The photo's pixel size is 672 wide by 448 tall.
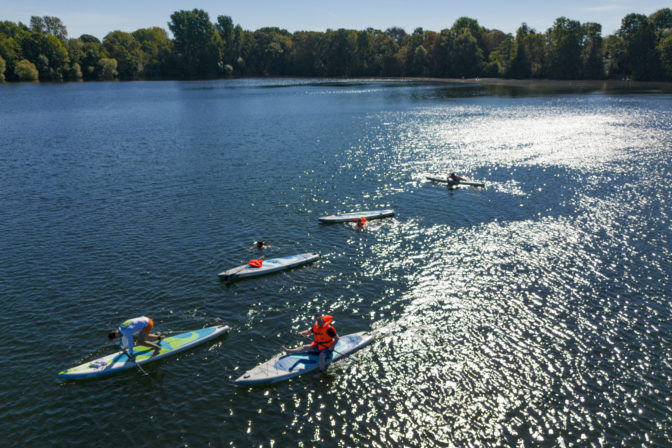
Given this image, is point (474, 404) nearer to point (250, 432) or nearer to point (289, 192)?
point (250, 432)

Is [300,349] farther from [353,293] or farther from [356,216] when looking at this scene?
[356,216]

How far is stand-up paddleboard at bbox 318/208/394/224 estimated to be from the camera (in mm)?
48031

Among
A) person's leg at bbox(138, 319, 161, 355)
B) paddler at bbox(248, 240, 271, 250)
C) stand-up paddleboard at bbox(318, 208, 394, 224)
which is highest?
stand-up paddleboard at bbox(318, 208, 394, 224)

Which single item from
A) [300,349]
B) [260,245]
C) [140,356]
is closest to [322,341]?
[300,349]

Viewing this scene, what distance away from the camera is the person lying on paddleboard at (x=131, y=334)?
25969 millimetres

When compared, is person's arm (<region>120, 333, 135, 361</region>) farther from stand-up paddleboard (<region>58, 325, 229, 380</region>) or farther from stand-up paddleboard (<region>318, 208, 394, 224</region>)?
stand-up paddleboard (<region>318, 208, 394, 224</region>)

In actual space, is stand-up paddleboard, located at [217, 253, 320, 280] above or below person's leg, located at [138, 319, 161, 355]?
above

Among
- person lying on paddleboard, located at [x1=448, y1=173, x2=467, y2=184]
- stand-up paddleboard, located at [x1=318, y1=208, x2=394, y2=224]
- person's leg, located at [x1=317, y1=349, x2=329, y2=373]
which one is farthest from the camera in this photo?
person lying on paddleboard, located at [x1=448, y1=173, x2=467, y2=184]

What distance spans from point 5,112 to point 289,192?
119701 millimetres

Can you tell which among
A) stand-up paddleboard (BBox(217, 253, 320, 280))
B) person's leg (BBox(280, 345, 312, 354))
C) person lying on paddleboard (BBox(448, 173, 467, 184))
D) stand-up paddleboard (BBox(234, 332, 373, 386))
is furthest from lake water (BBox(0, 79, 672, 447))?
person lying on paddleboard (BBox(448, 173, 467, 184))

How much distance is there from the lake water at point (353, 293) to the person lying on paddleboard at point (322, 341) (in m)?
1.05

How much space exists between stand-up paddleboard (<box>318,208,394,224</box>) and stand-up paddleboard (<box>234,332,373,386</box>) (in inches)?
838

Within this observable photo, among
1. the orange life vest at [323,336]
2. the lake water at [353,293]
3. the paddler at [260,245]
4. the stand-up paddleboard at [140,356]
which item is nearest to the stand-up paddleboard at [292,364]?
the lake water at [353,293]

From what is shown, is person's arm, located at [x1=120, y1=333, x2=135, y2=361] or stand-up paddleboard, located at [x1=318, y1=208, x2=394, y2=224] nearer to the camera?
person's arm, located at [x1=120, y1=333, x2=135, y2=361]
